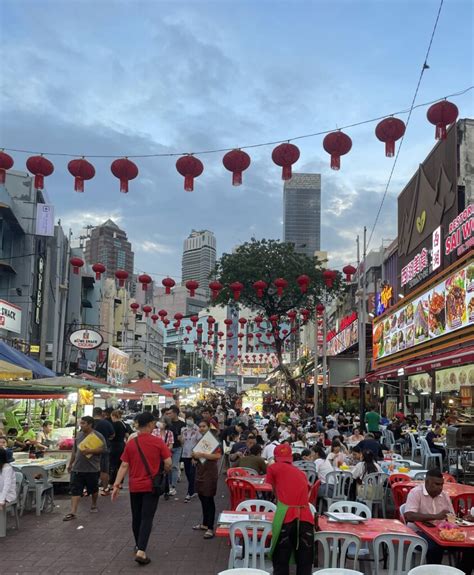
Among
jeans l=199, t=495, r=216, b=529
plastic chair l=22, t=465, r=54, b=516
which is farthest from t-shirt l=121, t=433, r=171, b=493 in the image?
plastic chair l=22, t=465, r=54, b=516

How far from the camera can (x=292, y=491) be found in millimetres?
5719

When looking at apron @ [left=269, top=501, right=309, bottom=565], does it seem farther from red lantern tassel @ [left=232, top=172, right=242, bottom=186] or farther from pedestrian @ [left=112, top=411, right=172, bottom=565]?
red lantern tassel @ [left=232, top=172, right=242, bottom=186]

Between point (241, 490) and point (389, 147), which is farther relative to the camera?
point (389, 147)

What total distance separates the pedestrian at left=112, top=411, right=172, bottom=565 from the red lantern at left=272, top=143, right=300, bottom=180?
225 inches

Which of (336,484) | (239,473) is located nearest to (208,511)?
(239,473)

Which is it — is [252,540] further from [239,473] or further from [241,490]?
[239,473]

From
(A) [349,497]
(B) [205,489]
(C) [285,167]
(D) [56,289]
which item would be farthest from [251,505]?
(D) [56,289]

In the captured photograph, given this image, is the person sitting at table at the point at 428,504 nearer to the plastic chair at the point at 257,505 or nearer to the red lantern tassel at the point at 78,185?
the plastic chair at the point at 257,505

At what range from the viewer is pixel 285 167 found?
1151cm

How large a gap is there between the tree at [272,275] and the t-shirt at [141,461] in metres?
31.2

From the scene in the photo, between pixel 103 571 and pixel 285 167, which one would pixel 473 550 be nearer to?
pixel 103 571

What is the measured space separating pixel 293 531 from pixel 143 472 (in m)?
2.68

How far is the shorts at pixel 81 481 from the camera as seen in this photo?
35.0 feet

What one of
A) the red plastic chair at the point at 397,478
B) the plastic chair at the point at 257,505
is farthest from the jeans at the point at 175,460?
the plastic chair at the point at 257,505
